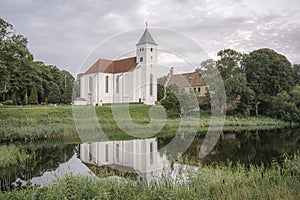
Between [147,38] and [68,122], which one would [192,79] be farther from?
[68,122]

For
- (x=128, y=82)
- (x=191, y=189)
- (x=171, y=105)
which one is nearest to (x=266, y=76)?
(x=171, y=105)

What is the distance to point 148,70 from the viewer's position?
3406 centimetres

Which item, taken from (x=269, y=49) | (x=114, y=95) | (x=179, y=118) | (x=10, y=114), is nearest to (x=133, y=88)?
(x=114, y=95)

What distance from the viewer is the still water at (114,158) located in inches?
375

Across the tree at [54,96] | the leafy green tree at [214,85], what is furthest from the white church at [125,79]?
the leafy green tree at [214,85]

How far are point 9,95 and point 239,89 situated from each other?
99.6ft

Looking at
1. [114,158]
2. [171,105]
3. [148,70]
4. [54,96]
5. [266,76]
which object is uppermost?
[148,70]

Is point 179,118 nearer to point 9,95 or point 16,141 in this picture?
point 16,141

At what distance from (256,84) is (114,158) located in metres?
28.5

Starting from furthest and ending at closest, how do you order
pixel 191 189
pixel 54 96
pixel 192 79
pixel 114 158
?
pixel 192 79, pixel 54 96, pixel 114 158, pixel 191 189

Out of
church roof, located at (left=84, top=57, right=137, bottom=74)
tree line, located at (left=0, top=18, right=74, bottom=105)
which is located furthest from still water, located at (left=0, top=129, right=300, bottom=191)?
church roof, located at (left=84, top=57, right=137, bottom=74)

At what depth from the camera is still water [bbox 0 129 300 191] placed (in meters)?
9.52

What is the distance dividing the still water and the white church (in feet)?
53.1

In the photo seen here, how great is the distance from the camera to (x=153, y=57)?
3591cm
